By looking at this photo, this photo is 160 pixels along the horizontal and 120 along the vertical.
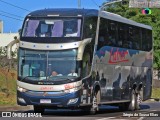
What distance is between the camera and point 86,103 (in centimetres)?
2109

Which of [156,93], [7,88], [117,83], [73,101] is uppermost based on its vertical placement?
[117,83]

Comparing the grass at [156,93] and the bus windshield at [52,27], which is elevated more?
the bus windshield at [52,27]

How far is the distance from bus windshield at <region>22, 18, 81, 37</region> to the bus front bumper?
7.79 ft

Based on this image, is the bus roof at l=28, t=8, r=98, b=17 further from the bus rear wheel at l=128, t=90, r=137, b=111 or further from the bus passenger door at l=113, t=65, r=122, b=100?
the bus rear wheel at l=128, t=90, r=137, b=111

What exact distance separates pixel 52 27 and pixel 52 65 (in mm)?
1570

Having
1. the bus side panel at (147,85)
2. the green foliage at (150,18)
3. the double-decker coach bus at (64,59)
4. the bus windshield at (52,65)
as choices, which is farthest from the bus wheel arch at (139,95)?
A: the green foliage at (150,18)

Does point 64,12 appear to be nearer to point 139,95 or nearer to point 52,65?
point 52,65

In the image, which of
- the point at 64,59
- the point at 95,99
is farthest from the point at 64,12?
the point at 95,99

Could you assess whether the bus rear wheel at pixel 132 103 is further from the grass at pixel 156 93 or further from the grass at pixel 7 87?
the grass at pixel 156 93

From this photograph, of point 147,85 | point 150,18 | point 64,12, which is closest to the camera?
point 64,12

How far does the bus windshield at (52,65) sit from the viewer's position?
20.4m

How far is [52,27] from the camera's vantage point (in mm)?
20859

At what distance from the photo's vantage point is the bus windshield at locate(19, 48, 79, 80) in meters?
20.4

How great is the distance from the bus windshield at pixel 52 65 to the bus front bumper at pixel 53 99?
0.67 m
